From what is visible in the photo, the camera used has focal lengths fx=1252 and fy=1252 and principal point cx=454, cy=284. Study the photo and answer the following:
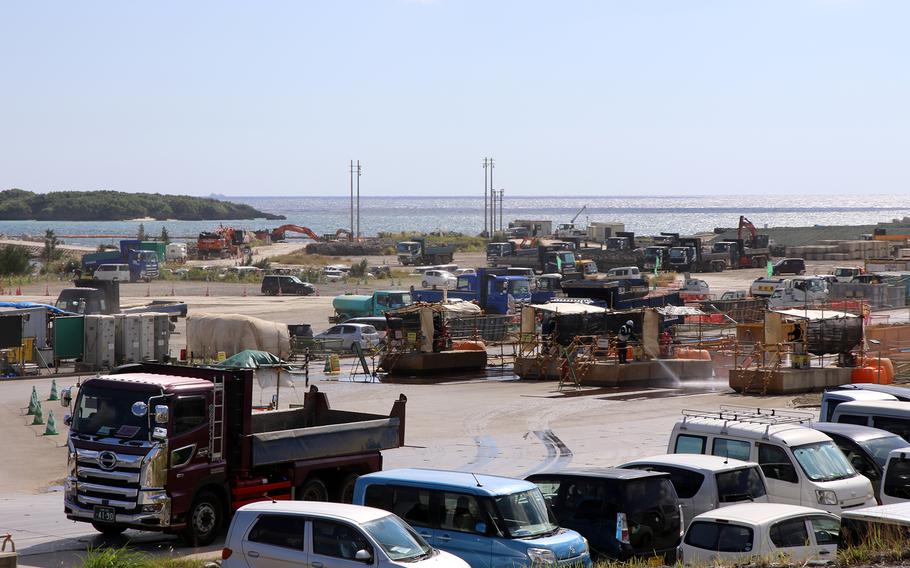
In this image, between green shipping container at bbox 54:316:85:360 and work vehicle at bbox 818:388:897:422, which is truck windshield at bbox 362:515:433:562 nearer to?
work vehicle at bbox 818:388:897:422

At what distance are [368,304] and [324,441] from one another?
3473cm

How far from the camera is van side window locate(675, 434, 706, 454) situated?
643 inches

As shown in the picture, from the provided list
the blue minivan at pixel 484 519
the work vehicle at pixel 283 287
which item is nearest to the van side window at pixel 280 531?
the blue minivan at pixel 484 519

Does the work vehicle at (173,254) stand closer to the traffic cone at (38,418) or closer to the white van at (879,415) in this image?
the traffic cone at (38,418)

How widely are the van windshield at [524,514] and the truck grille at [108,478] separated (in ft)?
14.3

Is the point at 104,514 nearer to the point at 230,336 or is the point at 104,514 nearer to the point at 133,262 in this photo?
the point at 230,336

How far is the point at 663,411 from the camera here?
27688 millimetres

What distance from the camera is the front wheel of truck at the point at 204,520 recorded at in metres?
14.5

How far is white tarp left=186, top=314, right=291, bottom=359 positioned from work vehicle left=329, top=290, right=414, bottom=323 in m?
11.8

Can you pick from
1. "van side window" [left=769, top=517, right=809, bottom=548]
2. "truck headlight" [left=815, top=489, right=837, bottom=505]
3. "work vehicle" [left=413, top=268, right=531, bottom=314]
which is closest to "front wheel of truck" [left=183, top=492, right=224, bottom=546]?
"van side window" [left=769, top=517, right=809, bottom=548]

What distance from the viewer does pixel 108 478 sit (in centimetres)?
1412

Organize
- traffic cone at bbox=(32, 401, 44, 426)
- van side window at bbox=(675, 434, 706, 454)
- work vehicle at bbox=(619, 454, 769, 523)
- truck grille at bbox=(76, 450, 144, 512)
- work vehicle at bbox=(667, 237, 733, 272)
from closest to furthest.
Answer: truck grille at bbox=(76, 450, 144, 512)
work vehicle at bbox=(619, 454, 769, 523)
van side window at bbox=(675, 434, 706, 454)
traffic cone at bbox=(32, 401, 44, 426)
work vehicle at bbox=(667, 237, 733, 272)

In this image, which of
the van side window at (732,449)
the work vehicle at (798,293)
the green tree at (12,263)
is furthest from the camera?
the green tree at (12,263)

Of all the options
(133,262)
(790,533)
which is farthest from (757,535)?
(133,262)
